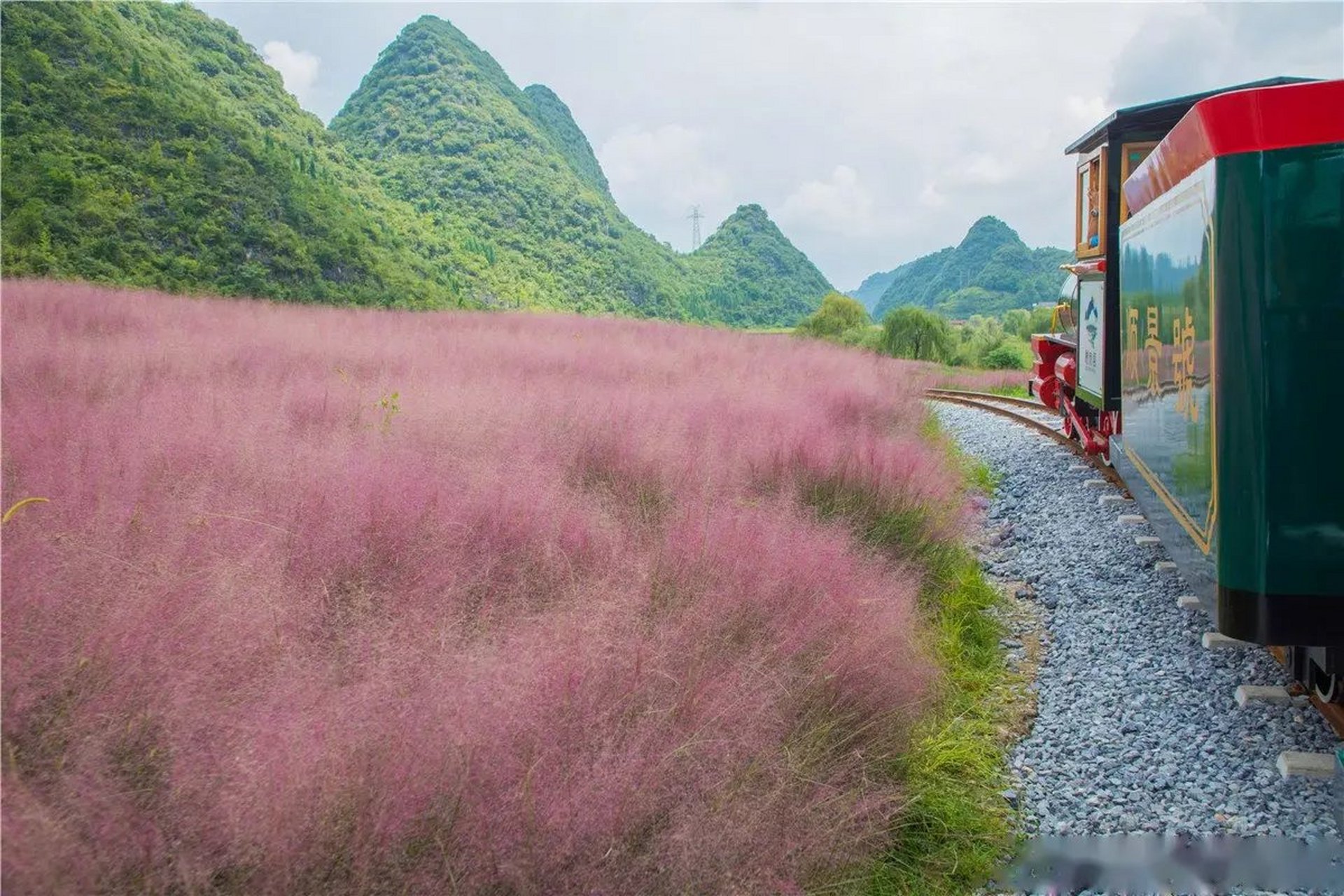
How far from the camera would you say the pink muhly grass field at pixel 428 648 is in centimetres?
218

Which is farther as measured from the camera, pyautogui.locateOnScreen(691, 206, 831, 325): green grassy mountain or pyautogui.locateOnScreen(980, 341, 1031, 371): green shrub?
pyautogui.locateOnScreen(691, 206, 831, 325): green grassy mountain

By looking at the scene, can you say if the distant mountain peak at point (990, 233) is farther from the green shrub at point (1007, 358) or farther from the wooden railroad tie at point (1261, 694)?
the wooden railroad tie at point (1261, 694)

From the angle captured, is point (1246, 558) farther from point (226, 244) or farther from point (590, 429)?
point (226, 244)

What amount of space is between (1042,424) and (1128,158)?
4.68 meters

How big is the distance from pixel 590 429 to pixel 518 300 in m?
33.7

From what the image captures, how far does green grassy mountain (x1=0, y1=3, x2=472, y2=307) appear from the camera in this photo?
65.7ft

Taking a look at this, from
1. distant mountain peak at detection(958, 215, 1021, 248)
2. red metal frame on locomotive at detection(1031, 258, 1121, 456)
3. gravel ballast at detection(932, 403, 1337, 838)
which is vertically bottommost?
gravel ballast at detection(932, 403, 1337, 838)

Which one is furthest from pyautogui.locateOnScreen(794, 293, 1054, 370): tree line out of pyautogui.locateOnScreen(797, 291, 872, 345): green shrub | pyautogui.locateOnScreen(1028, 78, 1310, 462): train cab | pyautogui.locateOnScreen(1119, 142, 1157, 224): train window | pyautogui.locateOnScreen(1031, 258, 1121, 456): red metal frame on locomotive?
pyautogui.locateOnScreen(1119, 142, 1157, 224): train window

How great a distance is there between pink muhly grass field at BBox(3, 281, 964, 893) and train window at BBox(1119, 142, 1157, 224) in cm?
337

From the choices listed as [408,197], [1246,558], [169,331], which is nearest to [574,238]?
[408,197]

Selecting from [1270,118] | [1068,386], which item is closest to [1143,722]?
[1270,118]

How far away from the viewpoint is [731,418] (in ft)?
24.7

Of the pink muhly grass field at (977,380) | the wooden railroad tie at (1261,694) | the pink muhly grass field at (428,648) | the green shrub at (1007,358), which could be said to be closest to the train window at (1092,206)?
the pink muhly grass field at (428,648)

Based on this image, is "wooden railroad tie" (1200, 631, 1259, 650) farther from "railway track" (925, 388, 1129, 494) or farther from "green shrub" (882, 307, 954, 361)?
"green shrub" (882, 307, 954, 361)
